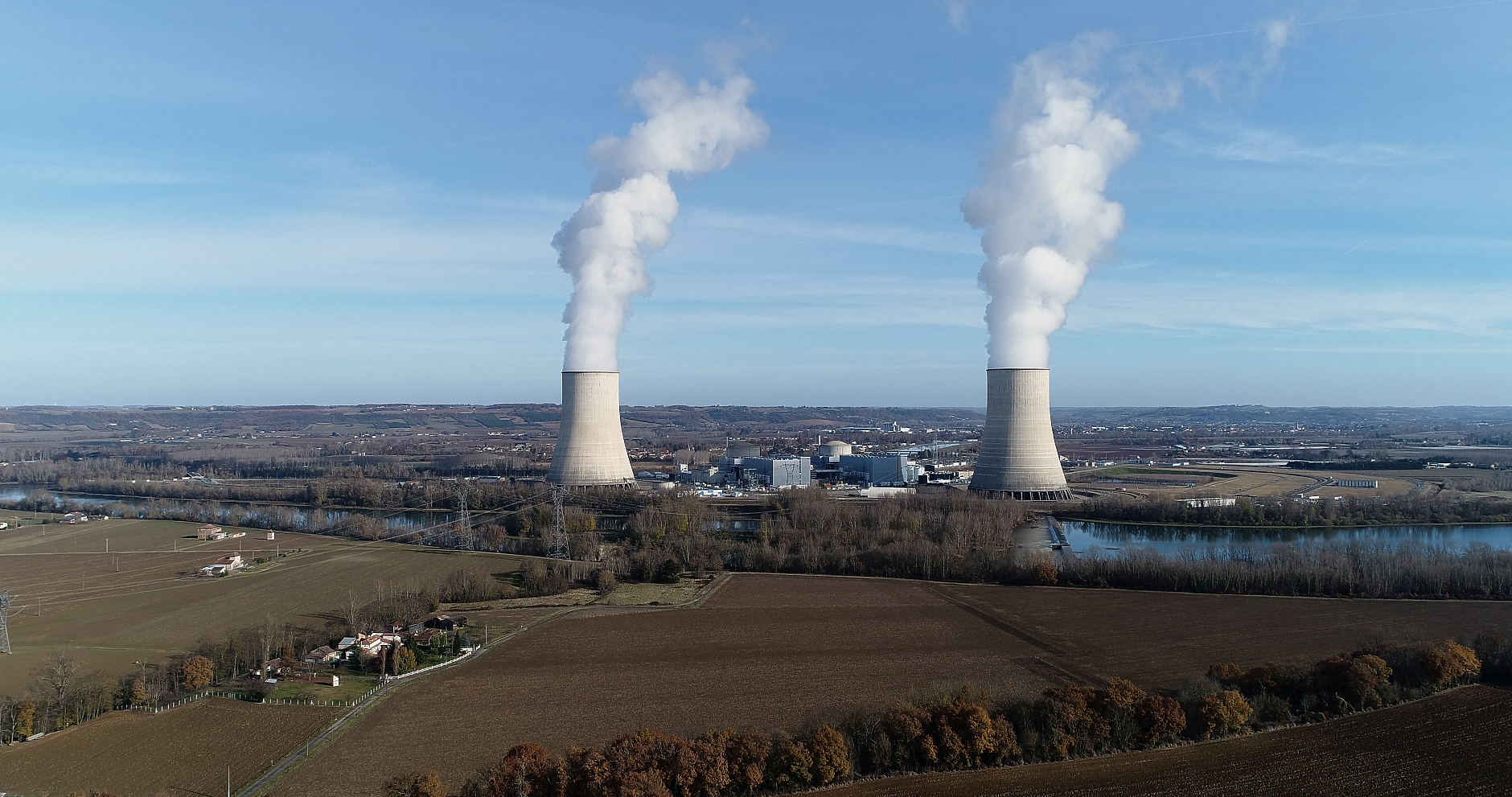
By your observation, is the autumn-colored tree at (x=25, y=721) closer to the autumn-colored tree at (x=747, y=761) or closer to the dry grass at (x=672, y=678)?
the dry grass at (x=672, y=678)

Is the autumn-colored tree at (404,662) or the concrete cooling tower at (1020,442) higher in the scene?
the concrete cooling tower at (1020,442)

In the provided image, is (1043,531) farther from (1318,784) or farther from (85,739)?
(85,739)

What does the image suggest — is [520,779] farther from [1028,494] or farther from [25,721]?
[1028,494]

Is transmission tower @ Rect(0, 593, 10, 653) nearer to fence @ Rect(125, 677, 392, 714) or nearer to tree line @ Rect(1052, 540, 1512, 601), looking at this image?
fence @ Rect(125, 677, 392, 714)

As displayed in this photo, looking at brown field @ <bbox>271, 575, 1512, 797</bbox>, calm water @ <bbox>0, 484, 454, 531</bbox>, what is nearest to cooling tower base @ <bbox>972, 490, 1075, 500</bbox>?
brown field @ <bbox>271, 575, 1512, 797</bbox>

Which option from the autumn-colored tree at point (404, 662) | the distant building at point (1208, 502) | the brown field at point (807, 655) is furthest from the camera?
the distant building at point (1208, 502)

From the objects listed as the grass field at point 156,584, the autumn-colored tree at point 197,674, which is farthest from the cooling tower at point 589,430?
the autumn-colored tree at point 197,674
